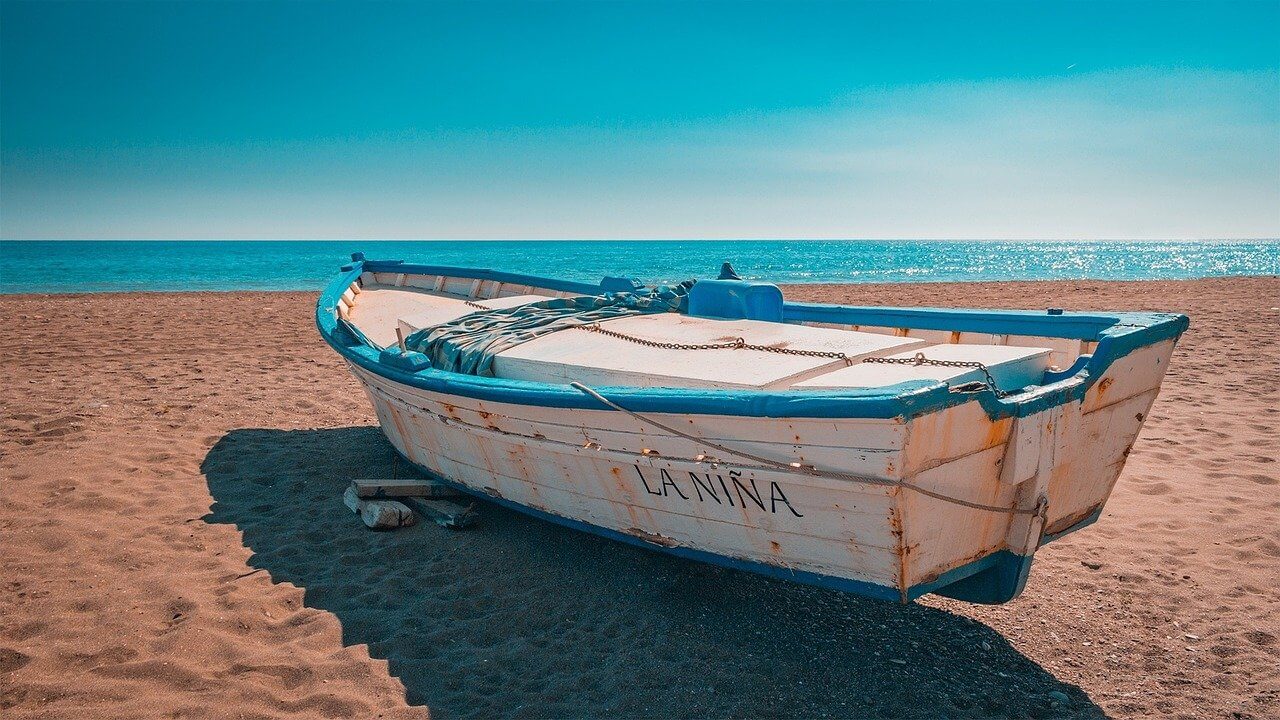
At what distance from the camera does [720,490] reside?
11.0 ft

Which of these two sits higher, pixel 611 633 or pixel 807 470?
pixel 807 470

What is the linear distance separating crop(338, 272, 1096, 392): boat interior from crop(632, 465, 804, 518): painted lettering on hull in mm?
464

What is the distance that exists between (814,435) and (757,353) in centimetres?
121

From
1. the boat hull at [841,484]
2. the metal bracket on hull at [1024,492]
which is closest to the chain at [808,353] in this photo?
the metal bracket on hull at [1024,492]

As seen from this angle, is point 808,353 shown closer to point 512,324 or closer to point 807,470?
Result: point 807,470

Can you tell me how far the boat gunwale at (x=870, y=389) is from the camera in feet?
9.29

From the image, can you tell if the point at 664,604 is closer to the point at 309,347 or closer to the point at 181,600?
the point at 181,600

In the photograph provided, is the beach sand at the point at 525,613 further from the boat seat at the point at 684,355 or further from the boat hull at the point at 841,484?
the boat seat at the point at 684,355

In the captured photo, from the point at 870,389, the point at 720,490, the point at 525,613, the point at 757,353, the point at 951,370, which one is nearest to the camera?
the point at 870,389

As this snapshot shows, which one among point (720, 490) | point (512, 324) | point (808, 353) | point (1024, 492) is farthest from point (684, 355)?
point (1024, 492)

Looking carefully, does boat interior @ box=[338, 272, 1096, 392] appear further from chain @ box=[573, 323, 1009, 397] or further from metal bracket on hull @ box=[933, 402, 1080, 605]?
metal bracket on hull @ box=[933, 402, 1080, 605]

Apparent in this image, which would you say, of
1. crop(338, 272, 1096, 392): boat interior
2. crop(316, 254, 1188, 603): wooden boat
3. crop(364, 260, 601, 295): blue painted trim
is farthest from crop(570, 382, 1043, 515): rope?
crop(364, 260, 601, 295): blue painted trim

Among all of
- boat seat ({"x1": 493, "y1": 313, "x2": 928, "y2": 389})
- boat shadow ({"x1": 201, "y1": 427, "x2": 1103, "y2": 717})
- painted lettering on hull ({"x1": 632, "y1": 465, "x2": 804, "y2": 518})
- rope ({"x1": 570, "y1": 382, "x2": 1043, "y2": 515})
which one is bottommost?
boat shadow ({"x1": 201, "y1": 427, "x2": 1103, "y2": 717})

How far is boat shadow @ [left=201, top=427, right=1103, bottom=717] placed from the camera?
10.8ft
